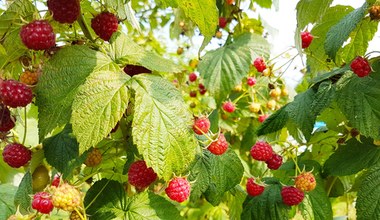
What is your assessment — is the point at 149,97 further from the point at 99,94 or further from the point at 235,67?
the point at 235,67

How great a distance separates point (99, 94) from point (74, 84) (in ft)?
0.27

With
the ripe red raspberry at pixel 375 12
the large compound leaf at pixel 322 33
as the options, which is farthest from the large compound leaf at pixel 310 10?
the large compound leaf at pixel 322 33

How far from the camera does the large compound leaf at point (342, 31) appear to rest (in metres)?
1.42

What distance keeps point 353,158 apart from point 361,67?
31 centimetres

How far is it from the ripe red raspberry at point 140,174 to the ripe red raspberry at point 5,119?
27cm

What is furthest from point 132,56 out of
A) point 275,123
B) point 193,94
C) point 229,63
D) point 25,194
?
point 193,94

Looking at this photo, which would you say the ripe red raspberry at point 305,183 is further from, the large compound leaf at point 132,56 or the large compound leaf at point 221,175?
the large compound leaf at point 132,56

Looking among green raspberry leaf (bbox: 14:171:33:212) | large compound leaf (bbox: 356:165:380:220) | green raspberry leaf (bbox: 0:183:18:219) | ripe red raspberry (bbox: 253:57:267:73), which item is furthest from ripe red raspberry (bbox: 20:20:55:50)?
ripe red raspberry (bbox: 253:57:267:73)

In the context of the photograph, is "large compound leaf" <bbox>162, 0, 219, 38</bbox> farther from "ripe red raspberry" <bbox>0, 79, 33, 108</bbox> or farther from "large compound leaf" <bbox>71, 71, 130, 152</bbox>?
"ripe red raspberry" <bbox>0, 79, 33, 108</bbox>

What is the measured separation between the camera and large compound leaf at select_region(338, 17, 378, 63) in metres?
1.60

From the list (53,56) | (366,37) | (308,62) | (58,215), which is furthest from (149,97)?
(308,62)

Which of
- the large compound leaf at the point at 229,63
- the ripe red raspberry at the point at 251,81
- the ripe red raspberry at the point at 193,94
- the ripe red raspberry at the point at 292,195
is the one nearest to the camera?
the ripe red raspberry at the point at 292,195

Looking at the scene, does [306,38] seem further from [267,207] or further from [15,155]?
[15,155]

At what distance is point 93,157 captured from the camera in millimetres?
1162
